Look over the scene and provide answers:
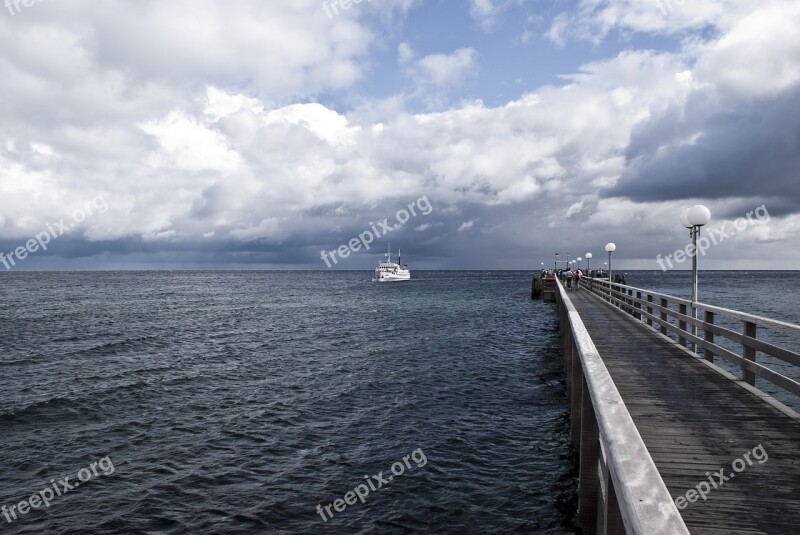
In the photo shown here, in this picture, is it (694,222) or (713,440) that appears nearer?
(713,440)

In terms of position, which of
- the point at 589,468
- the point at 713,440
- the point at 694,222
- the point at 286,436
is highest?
the point at 694,222

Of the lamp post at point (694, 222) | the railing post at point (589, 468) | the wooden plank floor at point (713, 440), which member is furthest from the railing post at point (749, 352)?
the lamp post at point (694, 222)

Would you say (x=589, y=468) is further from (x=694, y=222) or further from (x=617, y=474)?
(x=694, y=222)

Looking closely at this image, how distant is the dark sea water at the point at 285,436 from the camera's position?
7.88m

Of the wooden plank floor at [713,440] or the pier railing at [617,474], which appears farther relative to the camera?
the wooden plank floor at [713,440]

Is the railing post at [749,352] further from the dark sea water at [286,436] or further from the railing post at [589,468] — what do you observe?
the dark sea water at [286,436]

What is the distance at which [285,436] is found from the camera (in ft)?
36.9

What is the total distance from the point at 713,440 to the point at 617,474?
2.91m

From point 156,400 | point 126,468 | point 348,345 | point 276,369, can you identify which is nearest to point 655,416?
point 126,468

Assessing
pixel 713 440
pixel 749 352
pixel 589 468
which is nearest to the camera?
pixel 713 440

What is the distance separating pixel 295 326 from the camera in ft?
108

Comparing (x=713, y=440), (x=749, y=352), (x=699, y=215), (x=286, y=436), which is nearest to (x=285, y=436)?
(x=286, y=436)

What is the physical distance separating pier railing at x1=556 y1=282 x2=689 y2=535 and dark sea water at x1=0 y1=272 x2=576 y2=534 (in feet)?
5.00

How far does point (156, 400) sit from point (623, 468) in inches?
557
